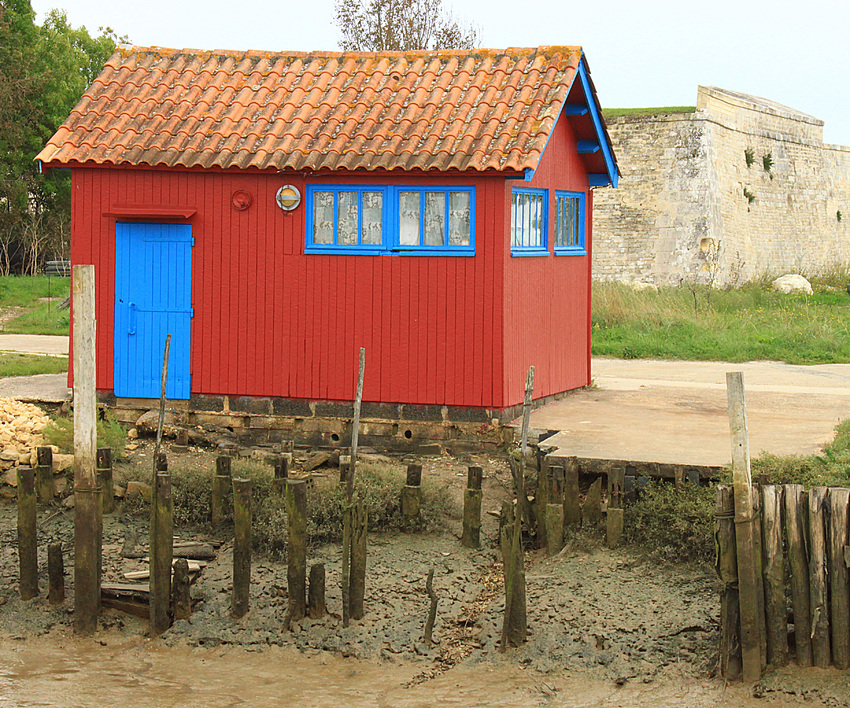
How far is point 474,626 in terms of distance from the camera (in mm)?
7727

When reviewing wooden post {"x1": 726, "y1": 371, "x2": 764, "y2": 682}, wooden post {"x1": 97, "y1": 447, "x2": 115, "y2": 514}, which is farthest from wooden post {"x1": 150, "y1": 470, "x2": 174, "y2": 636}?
wooden post {"x1": 726, "y1": 371, "x2": 764, "y2": 682}

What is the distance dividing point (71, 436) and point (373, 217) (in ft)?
13.4

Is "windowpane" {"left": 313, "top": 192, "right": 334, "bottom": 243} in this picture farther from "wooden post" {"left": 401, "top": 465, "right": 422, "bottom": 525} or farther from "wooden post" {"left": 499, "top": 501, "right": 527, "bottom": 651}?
"wooden post" {"left": 499, "top": 501, "right": 527, "bottom": 651}

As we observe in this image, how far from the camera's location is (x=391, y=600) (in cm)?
809

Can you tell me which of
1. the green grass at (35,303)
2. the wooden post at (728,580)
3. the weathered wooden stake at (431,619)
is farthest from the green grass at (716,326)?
the weathered wooden stake at (431,619)

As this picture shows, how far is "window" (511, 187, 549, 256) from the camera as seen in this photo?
1203 centimetres

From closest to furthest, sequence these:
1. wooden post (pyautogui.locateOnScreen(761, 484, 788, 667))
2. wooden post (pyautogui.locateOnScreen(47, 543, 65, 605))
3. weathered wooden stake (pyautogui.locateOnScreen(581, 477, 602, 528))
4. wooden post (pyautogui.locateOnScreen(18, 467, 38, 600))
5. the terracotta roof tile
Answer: wooden post (pyautogui.locateOnScreen(761, 484, 788, 667))
wooden post (pyautogui.locateOnScreen(47, 543, 65, 605))
wooden post (pyautogui.locateOnScreen(18, 467, 38, 600))
weathered wooden stake (pyautogui.locateOnScreen(581, 477, 602, 528))
the terracotta roof tile

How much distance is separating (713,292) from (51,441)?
20.2m

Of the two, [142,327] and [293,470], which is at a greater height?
[142,327]

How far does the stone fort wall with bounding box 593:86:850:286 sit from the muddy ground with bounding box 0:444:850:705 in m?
23.5

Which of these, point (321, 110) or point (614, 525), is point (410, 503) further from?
point (321, 110)

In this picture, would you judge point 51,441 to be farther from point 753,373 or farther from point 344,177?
point 753,373

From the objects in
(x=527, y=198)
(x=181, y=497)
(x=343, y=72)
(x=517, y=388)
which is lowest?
(x=181, y=497)

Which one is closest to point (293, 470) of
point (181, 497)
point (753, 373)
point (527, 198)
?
point (181, 497)
